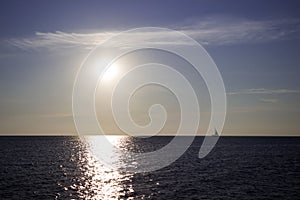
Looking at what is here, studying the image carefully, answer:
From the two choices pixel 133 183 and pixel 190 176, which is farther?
pixel 190 176

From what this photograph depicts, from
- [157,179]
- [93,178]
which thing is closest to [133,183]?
[157,179]

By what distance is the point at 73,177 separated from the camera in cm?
7738

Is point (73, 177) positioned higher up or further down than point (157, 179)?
higher up

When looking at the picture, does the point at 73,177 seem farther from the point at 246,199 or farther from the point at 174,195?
the point at 246,199

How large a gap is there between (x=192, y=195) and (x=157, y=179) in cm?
1742

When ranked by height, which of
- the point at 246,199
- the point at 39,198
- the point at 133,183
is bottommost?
the point at 246,199

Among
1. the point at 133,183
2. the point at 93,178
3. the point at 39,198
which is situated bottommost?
the point at 39,198

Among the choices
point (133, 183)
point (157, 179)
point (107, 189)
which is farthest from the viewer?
point (157, 179)

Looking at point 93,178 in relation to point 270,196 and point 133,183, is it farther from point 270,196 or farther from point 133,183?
point 270,196

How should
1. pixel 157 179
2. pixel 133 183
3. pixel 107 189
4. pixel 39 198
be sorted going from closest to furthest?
1. pixel 39 198
2. pixel 107 189
3. pixel 133 183
4. pixel 157 179

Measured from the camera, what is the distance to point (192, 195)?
5575cm

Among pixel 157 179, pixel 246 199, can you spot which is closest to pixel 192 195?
pixel 246 199

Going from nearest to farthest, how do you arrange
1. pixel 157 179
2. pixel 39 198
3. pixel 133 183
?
pixel 39 198, pixel 133 183, pixel 157 179

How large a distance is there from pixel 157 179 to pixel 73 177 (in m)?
19.2
